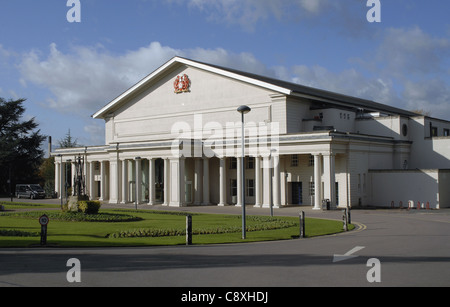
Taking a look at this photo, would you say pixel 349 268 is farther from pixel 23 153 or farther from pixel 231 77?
pixel 23 153

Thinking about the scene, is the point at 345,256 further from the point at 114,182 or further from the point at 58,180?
the point at 58,180

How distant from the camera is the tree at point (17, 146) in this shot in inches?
3130

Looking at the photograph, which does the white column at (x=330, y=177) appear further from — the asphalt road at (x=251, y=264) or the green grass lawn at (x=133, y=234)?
the asphalt road at (x=251, y=264)

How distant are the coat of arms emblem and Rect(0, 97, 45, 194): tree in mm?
36035

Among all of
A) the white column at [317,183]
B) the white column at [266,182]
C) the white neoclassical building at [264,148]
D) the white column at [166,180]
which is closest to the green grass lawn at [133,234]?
the white column at [317,183]

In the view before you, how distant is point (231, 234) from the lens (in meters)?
24.0

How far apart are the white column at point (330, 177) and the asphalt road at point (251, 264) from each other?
20.7 metres

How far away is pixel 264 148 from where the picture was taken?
46.6 m

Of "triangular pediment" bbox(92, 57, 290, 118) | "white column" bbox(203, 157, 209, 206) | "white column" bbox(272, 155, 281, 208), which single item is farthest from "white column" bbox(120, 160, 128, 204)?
"white column" bbox(272, 155, 281, 208)

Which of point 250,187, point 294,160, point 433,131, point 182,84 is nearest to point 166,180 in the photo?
point 250,187

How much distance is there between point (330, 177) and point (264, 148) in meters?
7.34

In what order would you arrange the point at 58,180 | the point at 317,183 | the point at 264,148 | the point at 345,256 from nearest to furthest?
the point at 345,256 → the point at 317,183 → the point at 264,148 → the point at 58,180

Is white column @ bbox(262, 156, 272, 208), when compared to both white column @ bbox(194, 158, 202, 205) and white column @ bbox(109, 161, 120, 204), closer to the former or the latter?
white column @ bbox(194, 158, 202, 205)

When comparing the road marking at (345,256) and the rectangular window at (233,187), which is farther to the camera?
the rectangular window at (233,187)
